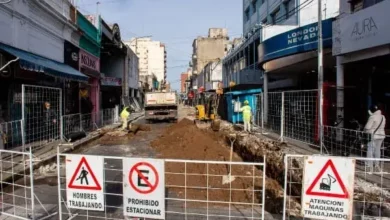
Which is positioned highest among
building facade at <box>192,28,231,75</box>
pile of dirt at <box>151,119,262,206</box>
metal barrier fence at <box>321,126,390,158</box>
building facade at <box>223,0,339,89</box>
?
building facade at <box>192,28,231,75</box>

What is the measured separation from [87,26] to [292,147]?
57.2 feet

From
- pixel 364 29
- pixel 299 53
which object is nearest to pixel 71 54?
pixel 299 53

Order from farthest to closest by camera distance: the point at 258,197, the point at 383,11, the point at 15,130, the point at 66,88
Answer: the point at 66,88 → the point at 15,130 → the point at 383,11 → the point at 258,197

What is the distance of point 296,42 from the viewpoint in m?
19.2

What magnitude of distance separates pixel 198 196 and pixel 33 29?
11551mm

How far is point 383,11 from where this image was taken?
12.1m

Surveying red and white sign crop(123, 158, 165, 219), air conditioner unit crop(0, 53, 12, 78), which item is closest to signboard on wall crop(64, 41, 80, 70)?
air conditioner unit crop(0, 53, 12, 78)

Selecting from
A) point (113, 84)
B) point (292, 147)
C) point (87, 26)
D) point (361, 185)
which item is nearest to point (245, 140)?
point (292, 147)

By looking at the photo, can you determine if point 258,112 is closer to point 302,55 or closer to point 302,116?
point 302,55

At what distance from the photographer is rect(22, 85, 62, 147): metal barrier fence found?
14.2 m

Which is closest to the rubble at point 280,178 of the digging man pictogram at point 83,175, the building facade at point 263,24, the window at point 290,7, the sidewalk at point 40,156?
the digging man pictogram at point 83,175

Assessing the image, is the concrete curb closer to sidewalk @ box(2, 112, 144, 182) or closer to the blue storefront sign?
sidewalk @ box(2, 112, 144, 182)

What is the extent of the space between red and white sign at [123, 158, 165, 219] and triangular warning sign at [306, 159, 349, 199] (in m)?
1.93

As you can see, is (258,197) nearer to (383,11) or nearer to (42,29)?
(383,11)
